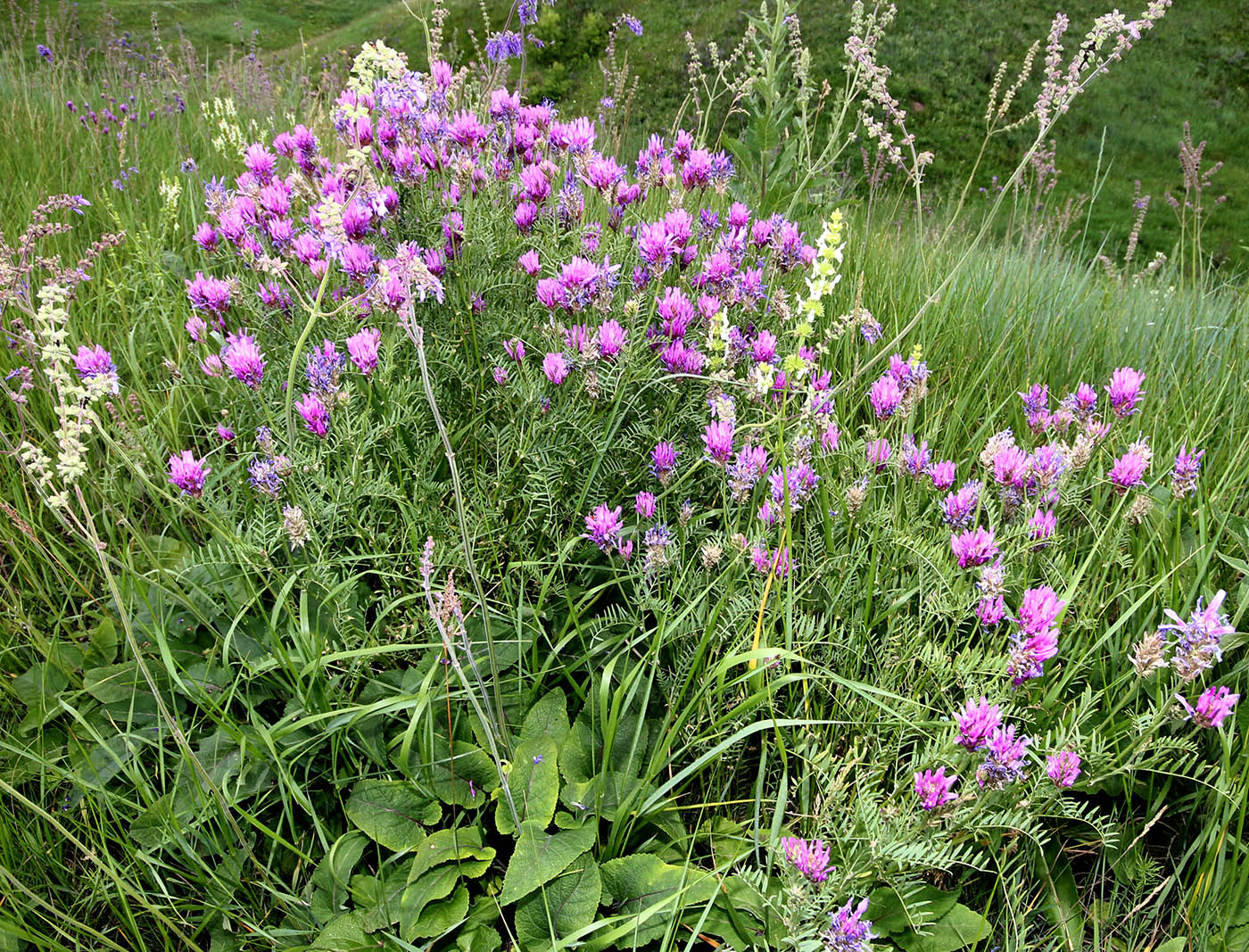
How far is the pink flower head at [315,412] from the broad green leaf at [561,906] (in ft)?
3.99

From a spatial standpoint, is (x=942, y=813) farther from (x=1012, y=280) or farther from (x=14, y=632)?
(x=1012, y=280)

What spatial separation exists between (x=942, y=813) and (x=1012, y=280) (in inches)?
137

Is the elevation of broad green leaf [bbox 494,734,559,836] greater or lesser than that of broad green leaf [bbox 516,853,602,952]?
greater

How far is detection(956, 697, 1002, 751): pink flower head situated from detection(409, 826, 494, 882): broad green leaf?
3.09 ft

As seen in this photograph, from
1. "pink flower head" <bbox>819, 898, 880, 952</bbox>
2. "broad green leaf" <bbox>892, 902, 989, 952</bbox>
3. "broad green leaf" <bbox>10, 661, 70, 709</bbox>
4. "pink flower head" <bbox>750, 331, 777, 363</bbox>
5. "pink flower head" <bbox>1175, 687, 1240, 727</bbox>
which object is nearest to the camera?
"pink flower head" <bbox>819, 898, 880, 952</bbox>

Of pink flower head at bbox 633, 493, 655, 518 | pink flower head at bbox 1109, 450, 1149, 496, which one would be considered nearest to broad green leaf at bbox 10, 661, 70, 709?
pink flower head at bbox 633, 493, 655, 518

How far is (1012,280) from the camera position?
13.1 feet

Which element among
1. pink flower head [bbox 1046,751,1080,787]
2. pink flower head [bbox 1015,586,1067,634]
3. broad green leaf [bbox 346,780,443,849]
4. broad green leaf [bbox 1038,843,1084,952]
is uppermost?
pink flower head [bbox 1015,586,1067,634]

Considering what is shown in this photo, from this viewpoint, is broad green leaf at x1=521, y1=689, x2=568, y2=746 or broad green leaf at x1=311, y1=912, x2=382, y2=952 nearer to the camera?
broad green leaf at x1=311, y1=912, x2=382, y2=952

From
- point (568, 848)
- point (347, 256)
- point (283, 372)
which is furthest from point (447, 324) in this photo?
point (568, 848)

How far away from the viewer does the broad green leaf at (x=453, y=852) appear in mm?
1503

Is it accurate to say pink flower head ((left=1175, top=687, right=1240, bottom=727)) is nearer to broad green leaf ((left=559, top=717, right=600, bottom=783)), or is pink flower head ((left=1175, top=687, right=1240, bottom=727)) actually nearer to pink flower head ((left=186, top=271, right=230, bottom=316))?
broad green leaf ((left=559, top=717, right=600, bottom=783))

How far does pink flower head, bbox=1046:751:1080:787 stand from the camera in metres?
1.32

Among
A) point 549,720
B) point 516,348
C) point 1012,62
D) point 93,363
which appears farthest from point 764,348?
point 1012,62
